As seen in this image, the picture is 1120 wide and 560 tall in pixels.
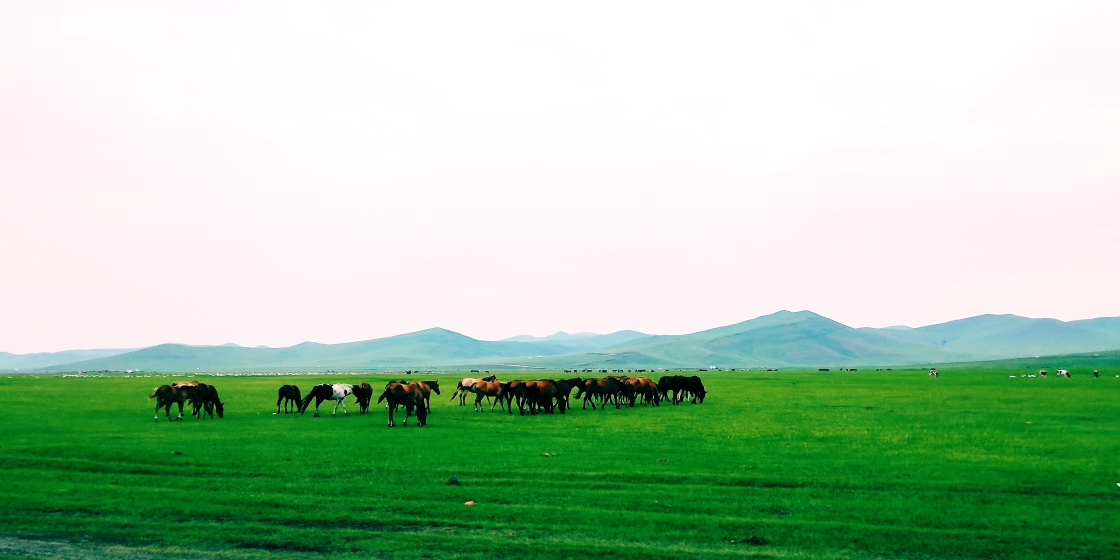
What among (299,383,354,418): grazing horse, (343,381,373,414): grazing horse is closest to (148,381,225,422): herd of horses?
(299,383,354,418): grazing horse

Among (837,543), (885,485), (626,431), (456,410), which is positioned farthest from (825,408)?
(837,543)

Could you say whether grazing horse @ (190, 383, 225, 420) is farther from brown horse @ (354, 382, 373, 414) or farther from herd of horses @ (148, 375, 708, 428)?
brown horse @ (354, 382, 373, 414)

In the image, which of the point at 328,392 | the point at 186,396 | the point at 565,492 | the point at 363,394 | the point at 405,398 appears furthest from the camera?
the point at 328,392

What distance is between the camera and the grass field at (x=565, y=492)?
11.1 meters

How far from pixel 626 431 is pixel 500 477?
32.6ft

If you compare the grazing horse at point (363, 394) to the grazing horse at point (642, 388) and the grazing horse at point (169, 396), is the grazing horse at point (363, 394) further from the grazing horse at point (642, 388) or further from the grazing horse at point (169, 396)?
the grazing horse at point (642, 388)

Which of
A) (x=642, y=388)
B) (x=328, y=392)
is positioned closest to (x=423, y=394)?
(x=328, y=392)

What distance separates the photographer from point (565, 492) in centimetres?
1452

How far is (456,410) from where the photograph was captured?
35.7 m

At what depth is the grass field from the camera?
1111 centimetres

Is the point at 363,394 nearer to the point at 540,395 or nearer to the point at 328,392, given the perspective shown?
the point at 328,392

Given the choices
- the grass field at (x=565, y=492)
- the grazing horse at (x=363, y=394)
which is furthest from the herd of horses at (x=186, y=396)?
the grazing horse at (x=363, y=394)

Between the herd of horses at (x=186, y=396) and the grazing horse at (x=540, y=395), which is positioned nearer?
the herd of horses at (x=186, y=396)

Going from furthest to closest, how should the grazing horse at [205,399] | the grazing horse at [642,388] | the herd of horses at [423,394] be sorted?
the grazing horse at [642,388] < the grazing horse at [205,399] < the herd of horses at [423,394]
